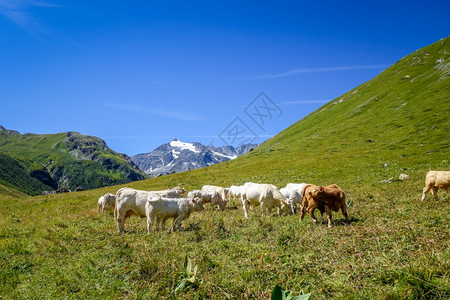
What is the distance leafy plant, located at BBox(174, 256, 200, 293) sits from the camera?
20.7ft

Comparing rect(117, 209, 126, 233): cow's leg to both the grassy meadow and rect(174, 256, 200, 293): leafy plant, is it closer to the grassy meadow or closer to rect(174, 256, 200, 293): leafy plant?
the grassy meadow

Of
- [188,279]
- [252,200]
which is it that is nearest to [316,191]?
[252,200]

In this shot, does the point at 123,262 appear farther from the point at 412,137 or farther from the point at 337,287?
the point at 412,137

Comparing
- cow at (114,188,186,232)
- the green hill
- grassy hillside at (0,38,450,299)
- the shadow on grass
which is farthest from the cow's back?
cow at (114,188,186,232)

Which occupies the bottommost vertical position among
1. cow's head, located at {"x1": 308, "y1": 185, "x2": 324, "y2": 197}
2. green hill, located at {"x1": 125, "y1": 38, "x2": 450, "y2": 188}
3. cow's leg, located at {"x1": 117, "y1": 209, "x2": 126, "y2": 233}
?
cow's leg, located at {"x1": 117, "y1": 209, "x2": 126, "y2": 233}

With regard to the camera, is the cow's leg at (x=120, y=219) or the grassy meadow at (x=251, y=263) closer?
the grassy meadow at (x=251, y=263)

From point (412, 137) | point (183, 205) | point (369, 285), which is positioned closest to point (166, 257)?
point (369, 285)

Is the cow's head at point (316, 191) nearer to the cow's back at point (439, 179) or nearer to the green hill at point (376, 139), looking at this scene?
the cow's back at point (439, 179)

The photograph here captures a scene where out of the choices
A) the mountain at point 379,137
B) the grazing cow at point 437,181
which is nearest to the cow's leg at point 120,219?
the grazing cow at point 437,181

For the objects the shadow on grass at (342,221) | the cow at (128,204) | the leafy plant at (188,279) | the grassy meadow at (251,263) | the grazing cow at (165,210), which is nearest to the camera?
the grassy meadow at (251,263)

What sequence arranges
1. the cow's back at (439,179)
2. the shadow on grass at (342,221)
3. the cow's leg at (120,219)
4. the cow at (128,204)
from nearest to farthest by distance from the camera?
the shadow on grass at (342,221) → the cow's leg at (120,219) → the cow at (128,204) → the cow's back at (439,179)

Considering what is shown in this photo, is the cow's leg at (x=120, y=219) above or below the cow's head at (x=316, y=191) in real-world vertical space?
below

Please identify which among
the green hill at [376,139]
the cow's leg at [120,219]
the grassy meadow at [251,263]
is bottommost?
the grassy meadow at [251,263]

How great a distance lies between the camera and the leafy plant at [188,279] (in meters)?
6.32
